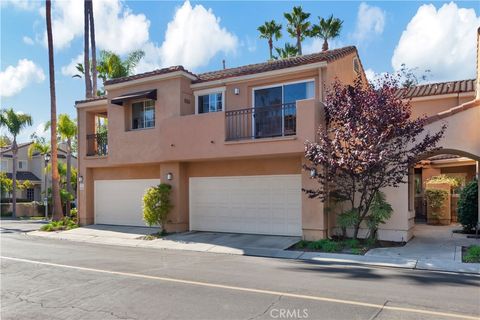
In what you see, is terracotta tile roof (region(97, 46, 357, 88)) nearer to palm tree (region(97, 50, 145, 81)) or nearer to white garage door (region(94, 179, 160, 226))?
white garage door (region(94, 179, 160, 226))

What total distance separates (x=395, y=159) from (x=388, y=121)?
112 cm

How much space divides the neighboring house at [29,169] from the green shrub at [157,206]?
31635 millimetres

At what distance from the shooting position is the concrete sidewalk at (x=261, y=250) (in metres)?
10.5

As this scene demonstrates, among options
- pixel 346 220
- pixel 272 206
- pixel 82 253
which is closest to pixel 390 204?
pixel 346 220

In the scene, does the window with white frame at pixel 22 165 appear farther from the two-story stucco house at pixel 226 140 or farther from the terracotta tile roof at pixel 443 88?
the terracotta tile roof at pixel 443 88

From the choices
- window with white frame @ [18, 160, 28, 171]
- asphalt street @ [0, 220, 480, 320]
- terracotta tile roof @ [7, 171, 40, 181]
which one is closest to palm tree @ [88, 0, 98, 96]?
asphalt street @ [0, 220, 480, 320]

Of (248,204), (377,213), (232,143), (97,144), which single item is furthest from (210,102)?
(377,213)

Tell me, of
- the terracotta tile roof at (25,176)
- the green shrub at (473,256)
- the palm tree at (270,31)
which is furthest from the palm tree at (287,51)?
the terracotta tile roof at (25,176)

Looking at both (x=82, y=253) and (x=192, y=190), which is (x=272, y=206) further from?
(x=82, y=253)

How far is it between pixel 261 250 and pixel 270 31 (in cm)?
2635

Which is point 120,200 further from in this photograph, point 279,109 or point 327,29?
point 327,29

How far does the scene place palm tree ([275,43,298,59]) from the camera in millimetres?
34281

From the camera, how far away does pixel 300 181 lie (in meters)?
15.2

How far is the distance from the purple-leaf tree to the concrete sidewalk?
6.17 ft
